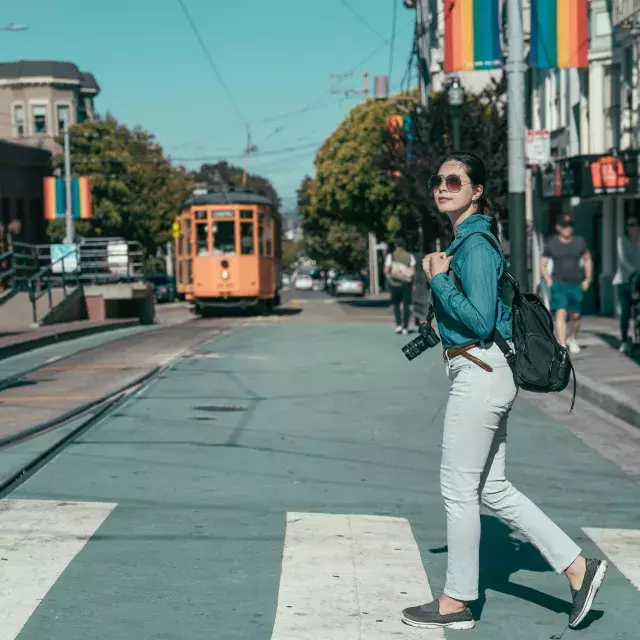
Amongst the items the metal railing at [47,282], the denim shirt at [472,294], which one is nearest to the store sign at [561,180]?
the metal railing at [47,282]

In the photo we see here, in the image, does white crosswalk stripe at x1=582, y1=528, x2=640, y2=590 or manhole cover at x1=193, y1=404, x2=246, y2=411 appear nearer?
white crosswalk stripe at x1=582, y1=528, x2=640, y2=590

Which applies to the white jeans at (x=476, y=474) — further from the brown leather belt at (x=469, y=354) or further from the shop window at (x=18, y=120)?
the shop window at (x=18, y=120)

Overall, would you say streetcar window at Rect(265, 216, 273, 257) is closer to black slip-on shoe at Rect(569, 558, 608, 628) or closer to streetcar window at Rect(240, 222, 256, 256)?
streetcar window at Rect(240, 222, 256, 256)

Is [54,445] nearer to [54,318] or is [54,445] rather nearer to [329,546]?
[329,546]

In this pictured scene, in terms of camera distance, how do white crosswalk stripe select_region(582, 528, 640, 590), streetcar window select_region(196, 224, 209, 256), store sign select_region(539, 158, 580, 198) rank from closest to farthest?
white crosswalk stripe select_region(582, 528, 640, 590) < store sign select_region(539, 158, 580, 198) < streetcar window select_region(196, 224, 209, 256)

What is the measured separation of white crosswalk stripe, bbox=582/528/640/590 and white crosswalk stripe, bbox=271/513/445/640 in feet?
3.11

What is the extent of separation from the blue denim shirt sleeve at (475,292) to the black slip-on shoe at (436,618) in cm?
109

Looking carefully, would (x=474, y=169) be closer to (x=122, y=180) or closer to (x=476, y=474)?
(x=476, y=474)

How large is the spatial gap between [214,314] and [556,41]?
2036cm

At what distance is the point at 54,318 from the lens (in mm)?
25562

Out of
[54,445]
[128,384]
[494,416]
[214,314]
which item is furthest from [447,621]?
[214,314]

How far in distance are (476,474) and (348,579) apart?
104cm

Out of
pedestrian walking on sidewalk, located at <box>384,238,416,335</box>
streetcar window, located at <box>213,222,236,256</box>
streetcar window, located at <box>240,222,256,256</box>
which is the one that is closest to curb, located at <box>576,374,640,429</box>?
pedestrian walking on sidewalk, located at <box>384,238,416,335</box>

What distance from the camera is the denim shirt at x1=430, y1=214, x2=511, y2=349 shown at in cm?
461
